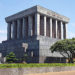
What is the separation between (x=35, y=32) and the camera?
8869 cm

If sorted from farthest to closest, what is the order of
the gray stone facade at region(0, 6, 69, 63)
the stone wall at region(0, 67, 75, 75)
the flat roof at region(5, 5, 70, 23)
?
the flat roof at region(5, 5, 70, 23) < the gray stone facade at region(0, 6, 69, 63) < the stone wall at region(0, 67, 75, 75)

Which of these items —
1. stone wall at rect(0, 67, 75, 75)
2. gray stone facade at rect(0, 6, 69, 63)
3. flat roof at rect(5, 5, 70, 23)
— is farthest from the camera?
flat roof at rect(5, 5, 70, 23)

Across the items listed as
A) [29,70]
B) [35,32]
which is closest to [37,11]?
[35,32]

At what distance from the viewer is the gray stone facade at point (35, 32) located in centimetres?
7438

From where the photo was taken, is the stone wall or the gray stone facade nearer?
the stone wall

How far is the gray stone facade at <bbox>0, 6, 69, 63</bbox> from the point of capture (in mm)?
74381

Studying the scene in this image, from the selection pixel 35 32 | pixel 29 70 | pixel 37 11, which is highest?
pixel 37 11

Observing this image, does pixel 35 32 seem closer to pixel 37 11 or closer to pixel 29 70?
pixel 37 11

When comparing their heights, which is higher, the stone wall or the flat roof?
the flat roof

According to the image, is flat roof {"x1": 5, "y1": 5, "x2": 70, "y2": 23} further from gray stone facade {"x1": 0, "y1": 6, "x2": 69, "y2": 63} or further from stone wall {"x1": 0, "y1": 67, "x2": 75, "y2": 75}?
stone wall {"x1": 0, "y1": 67, "x2": 75, "y2": 75}

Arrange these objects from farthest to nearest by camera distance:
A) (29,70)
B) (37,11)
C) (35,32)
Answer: (37,11)
(35,32)
(29,70)

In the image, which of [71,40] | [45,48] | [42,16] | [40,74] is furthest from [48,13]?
[40,74]

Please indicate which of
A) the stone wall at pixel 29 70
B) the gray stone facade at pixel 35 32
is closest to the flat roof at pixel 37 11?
the gray stone facade at pixel 35 32

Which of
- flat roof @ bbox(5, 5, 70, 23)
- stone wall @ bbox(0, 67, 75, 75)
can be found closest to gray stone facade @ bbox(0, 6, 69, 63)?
flat roof @ bbox(5, 5, 70, 23)
